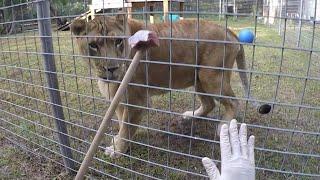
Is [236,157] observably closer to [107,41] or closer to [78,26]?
[107,41]

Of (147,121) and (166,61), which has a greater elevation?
(166,61)

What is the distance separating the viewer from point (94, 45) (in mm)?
2555

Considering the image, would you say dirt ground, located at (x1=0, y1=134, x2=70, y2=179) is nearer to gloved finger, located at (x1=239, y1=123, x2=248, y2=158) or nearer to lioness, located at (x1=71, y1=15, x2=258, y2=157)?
lioness, located at (x1=71, y1=15, x2=258, y2=157)

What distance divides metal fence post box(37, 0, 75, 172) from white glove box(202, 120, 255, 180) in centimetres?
164

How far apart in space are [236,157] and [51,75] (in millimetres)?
1761

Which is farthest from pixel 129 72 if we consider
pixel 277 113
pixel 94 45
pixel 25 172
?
pixel 277 113

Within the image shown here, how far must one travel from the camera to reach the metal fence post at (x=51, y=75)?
8.61ft

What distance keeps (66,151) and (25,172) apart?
1.34ft

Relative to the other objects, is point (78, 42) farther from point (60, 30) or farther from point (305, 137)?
point (305, 137)

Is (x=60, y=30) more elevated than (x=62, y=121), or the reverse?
(x=60, y=30)

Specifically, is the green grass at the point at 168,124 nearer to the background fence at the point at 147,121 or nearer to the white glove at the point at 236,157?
the background fence at the point at 147,121

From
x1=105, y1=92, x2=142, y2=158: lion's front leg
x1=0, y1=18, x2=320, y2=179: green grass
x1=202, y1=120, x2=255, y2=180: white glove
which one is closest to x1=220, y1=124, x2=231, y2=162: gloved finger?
x1=202, y1=120, x2=255, y2=180: white glove

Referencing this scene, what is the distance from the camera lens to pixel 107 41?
2428 mm

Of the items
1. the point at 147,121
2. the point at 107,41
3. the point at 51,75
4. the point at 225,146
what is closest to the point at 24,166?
the point at 51,75
